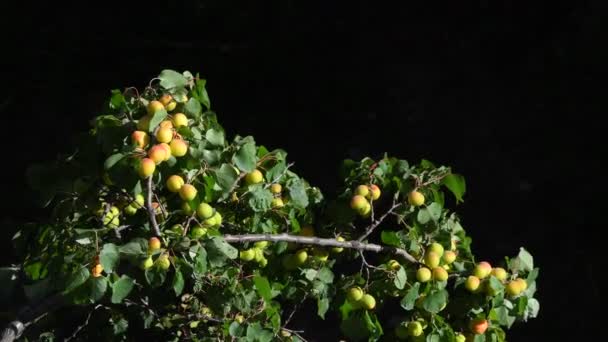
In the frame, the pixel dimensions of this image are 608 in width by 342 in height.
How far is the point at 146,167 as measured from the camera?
1212 mm

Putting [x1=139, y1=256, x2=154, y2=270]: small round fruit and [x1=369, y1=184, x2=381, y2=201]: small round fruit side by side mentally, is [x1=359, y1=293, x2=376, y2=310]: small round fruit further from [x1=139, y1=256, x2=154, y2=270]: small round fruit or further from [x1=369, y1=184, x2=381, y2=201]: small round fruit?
[x1=139, y1=256, x2=154, y2=270]: small round fruit

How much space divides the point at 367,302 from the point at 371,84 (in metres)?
2.56

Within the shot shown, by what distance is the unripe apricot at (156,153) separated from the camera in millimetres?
1219

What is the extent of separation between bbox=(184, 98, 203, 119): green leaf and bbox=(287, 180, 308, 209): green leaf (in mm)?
242

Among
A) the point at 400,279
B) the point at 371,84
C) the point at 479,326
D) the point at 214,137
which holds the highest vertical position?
the point at 214,137

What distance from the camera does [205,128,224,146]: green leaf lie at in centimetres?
132

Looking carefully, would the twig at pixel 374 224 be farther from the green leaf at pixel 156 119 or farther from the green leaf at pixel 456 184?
the green leaf at pixel 156 119

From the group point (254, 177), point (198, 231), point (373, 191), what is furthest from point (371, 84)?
point (198, 231)

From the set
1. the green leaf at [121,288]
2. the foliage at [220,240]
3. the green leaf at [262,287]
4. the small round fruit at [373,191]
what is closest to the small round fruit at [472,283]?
the foliage at [220,240]

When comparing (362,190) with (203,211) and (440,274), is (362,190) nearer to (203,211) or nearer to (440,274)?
(440,274)

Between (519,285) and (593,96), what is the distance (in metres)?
2.38

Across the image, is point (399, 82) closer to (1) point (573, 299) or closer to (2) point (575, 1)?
(2) point (575, 1)

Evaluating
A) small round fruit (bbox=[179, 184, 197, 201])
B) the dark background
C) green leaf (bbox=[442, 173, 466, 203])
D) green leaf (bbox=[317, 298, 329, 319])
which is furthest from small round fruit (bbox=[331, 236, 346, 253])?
the dark background

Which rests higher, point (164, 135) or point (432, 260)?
point (164, 135)
